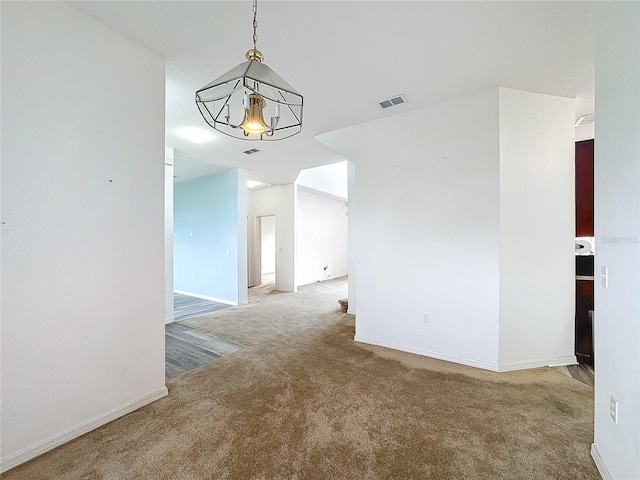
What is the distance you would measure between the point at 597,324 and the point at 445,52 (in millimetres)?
2154

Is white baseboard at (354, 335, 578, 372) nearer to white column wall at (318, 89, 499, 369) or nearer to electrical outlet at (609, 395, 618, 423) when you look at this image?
white column wall at (318, 89, 499, 369)

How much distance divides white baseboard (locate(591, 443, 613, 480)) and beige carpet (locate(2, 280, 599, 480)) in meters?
0.03

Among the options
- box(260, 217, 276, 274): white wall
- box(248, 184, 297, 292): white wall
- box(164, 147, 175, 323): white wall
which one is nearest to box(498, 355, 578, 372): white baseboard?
box(164, 147, 175, 323): white wall

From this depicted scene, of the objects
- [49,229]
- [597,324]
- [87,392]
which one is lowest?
[87,392]


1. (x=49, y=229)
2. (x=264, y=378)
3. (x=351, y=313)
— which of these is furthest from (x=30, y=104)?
(x=351, y=313)

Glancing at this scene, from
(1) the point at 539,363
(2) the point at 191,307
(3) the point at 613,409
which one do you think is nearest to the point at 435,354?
(1) the point at 539,363

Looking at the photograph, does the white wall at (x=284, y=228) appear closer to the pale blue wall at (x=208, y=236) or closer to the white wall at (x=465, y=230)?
the pale blue wall at (x=208, y=236)

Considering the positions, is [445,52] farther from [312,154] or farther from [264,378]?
[264,378]

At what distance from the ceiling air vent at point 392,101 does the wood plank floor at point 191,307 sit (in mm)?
4526

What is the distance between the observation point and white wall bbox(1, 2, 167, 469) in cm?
152

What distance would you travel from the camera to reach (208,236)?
6137 millimetres

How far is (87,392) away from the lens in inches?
70.6

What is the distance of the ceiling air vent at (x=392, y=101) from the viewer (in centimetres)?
273

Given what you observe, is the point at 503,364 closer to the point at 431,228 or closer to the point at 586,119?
the point at 431,228
